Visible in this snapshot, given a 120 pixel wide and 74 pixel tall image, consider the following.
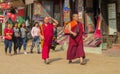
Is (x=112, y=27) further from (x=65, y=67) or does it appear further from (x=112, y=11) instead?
(x=65, y=67)

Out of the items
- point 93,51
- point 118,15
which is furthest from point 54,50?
point 118,15

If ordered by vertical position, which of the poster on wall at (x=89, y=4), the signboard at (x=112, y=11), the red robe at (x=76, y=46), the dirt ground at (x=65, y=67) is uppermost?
the poster on wall at (x=89, y=4)

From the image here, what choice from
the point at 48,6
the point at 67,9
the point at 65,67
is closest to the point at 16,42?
the point at 67,9

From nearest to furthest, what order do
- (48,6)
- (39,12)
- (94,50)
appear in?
(94,50)
(39,12)
(48,6)

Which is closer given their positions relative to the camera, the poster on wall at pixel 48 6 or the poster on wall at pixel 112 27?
the poster on wall at pixel 112 27

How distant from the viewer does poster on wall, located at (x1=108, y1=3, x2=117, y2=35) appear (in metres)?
16.4

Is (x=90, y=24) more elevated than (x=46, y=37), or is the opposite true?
(x=90, y=24)

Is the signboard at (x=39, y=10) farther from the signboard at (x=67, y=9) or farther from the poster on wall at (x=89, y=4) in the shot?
the poster on wall at (x=89, y=4)

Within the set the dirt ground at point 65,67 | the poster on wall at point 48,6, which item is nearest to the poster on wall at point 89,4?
the poster on wall at point 48,6

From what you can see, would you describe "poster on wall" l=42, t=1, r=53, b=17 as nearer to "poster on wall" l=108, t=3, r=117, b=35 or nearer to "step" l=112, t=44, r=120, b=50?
"poster on wall" l=108, t=3, r=117, b=35

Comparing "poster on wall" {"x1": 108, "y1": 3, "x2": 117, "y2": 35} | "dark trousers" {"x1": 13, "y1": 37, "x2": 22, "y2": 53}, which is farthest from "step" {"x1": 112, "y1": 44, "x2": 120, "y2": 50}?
"dark trousers" {"x1": 13, "y1": 37, "x2": 22, "y2": 53}

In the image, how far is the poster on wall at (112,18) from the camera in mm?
16391

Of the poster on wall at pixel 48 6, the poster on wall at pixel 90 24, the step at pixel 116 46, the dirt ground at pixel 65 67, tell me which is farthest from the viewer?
the poster on wall at pixel 48 6

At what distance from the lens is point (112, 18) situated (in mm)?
16531
